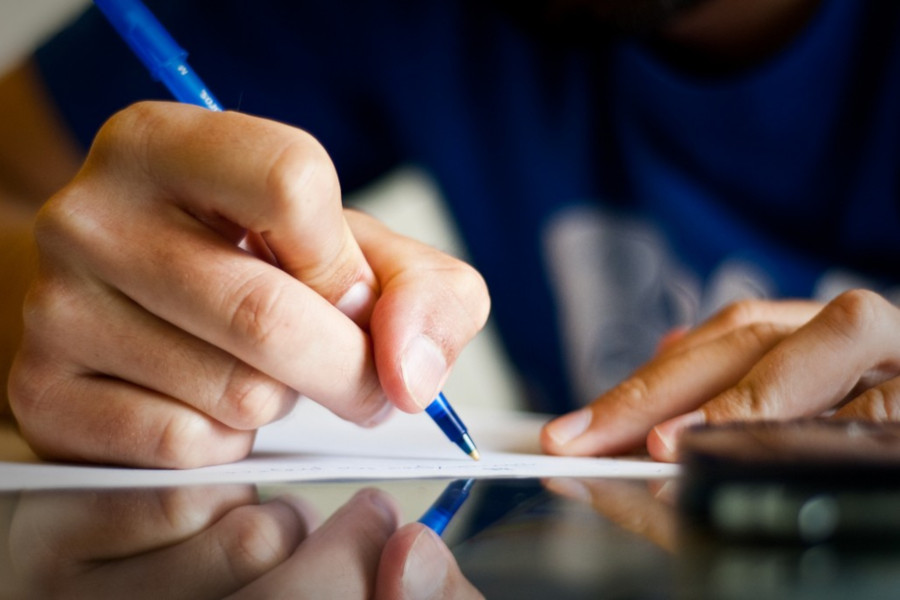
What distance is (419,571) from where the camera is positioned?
22cm

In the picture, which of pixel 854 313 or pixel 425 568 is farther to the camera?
pixel 854 313

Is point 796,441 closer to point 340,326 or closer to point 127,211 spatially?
point 340,326

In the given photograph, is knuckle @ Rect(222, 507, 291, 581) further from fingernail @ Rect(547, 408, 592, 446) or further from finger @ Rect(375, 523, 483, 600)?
fingernail @ Rect(547, 408, 592, 446)

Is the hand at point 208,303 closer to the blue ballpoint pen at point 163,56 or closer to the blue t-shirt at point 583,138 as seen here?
the blue ballpoint pen at point 163,56

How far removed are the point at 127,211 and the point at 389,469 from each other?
18 centimetres

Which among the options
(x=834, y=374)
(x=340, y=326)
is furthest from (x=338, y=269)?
(x=834, y=374)

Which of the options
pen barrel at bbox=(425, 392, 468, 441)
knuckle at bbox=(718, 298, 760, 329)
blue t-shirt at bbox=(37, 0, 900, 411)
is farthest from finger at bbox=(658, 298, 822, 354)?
blue t-shirt at bbox=(37, 0, 900, 411)

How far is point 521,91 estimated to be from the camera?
3.22ft

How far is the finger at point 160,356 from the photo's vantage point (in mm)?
392

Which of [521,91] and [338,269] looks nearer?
[338,269]

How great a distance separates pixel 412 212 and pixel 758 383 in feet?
3.44

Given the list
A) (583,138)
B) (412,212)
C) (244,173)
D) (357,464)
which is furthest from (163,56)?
(412,212)

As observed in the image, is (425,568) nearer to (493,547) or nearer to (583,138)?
(493,547)

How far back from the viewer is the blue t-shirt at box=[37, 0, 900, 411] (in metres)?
0.86
